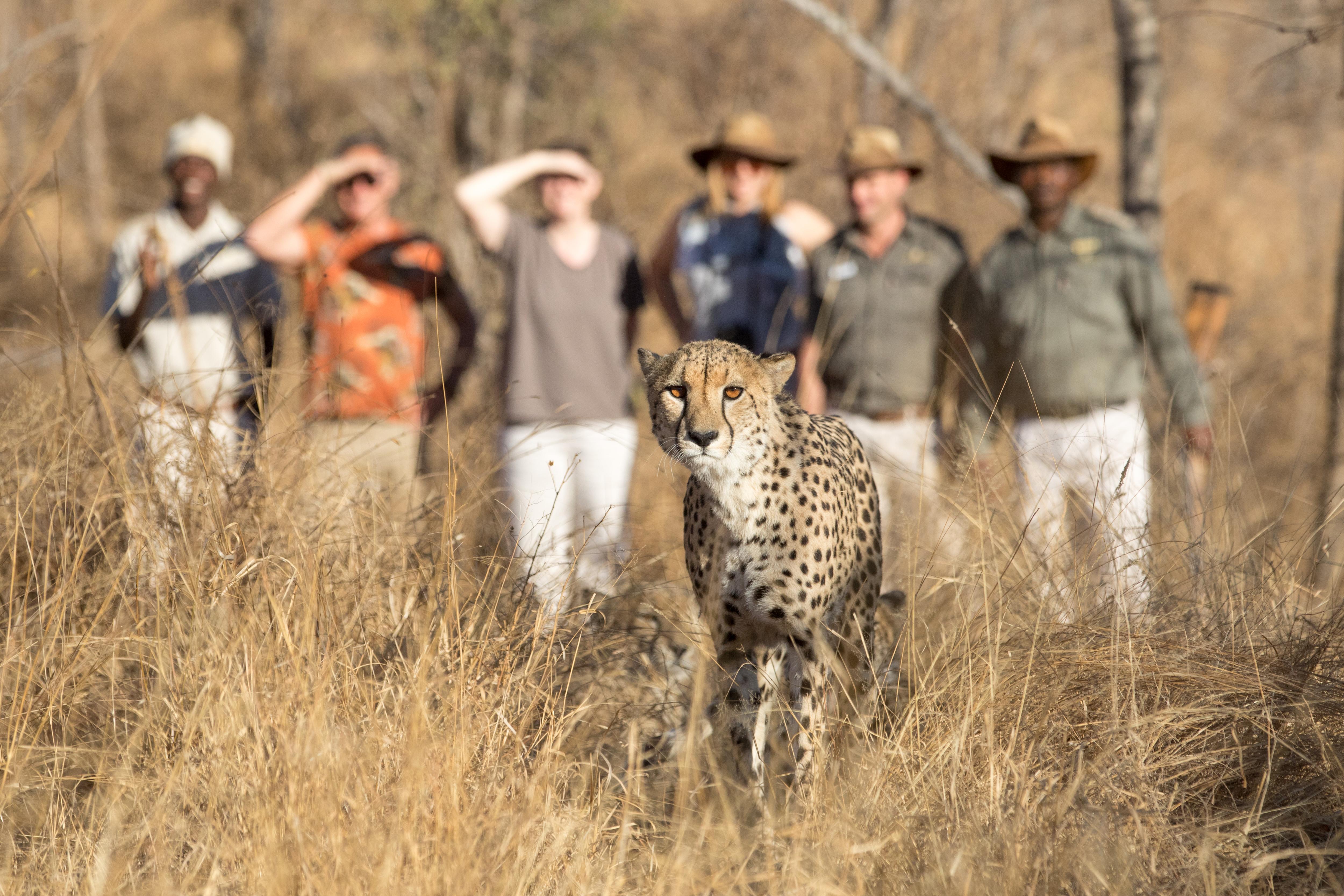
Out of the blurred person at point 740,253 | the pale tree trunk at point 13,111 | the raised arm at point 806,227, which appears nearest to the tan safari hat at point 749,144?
the blurred person at point 740,253

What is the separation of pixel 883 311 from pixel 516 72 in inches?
316

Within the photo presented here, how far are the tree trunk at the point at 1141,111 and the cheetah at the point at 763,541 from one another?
11.9ft

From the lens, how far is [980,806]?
7.92 feet

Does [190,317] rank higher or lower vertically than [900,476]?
higher

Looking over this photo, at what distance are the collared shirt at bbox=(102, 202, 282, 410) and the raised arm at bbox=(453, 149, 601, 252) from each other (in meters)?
0.87

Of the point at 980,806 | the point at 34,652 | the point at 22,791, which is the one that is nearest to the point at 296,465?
the point at 34,652

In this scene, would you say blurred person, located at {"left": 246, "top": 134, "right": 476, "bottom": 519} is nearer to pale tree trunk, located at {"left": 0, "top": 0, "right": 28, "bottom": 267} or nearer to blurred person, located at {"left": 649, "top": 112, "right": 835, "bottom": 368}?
blurred person, located at {"left": 649, "top": 112, "right": 835, "bottom": 368}

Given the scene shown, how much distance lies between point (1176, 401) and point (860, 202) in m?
1.48

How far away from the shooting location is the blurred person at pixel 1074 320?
14.0ft

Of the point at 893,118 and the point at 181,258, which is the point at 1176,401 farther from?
the point at 893,118

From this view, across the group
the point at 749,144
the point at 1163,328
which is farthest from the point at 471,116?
the point at 1163,328

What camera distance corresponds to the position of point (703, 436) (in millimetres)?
2750

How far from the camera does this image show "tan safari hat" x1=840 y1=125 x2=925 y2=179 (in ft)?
15.9

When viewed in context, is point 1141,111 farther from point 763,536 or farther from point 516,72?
point 516,72
